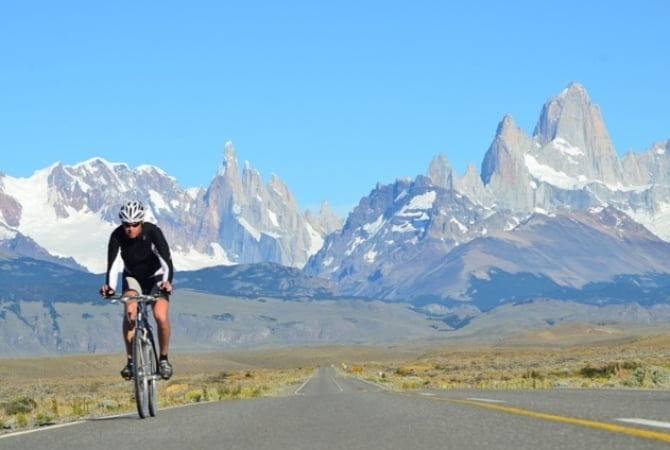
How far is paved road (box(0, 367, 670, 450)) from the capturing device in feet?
42.5

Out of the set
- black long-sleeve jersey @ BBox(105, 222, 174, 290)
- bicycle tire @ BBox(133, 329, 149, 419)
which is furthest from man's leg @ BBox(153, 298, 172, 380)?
black long-sleeve jersey @ BBox(105, 222, 174, 290)

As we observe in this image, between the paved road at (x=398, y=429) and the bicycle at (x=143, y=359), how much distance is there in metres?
0.35

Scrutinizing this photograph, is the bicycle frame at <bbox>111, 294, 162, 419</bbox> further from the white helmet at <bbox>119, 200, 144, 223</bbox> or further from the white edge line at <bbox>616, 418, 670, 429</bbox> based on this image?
the white edge line at <bbox>616, 418, 670, 429</bbox>

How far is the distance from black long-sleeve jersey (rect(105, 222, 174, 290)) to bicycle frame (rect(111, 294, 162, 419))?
0.47 meters

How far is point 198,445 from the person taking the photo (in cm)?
1466

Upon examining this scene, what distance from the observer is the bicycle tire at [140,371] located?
19.6m

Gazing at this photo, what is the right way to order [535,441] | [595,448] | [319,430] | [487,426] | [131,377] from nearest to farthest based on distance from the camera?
[595,448] → [535,441] → [487,426] → [319,430] → [131,377]

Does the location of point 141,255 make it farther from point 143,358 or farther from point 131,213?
point 143,358

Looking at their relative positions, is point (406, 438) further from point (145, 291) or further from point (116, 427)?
point (145, 291)

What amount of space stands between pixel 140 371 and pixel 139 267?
184cm

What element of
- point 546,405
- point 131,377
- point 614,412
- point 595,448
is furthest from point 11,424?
point 595,448

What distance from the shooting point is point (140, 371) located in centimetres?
1973

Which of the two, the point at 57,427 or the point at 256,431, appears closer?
the point at 256,431

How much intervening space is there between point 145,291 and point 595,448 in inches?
421
